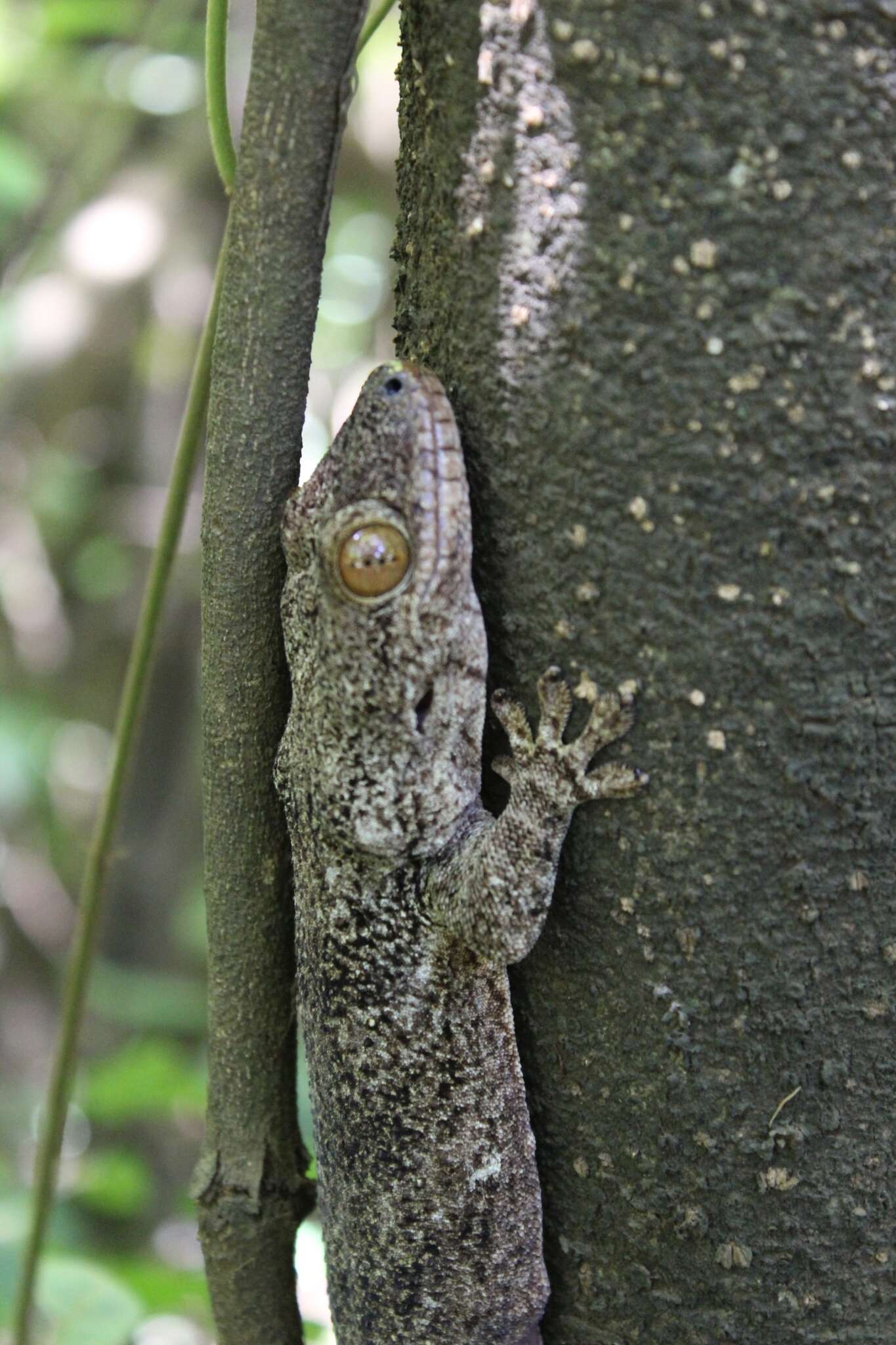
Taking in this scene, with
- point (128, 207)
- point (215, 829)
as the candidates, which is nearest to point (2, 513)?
point (128, 207)

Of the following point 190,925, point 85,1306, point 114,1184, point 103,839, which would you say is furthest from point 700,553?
point 190,925

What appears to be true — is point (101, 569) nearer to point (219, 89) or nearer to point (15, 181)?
point (15, 181)

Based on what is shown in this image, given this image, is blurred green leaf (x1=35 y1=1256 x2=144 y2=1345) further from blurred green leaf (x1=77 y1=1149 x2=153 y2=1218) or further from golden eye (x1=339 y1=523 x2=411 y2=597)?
golden eye (x1=339 y1=523 x2=411 y2=597)

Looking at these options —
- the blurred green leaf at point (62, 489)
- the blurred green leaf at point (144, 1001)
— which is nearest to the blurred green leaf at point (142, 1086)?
the blurred green leaf at point (144, 1001)

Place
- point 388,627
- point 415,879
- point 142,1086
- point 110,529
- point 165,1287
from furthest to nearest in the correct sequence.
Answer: point 110,529
point 142,1086
point 165,1287
point 415,879
point 388,627

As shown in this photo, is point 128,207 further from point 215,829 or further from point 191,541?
point 215,829

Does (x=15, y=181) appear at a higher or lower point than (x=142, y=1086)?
higher

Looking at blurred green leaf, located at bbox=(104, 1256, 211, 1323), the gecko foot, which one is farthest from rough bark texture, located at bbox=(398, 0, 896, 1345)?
blurred green leaf, located at bbox=(104, 1256, 211, 1323)
